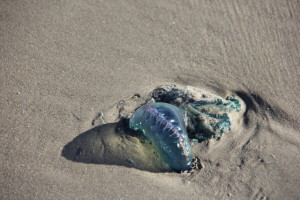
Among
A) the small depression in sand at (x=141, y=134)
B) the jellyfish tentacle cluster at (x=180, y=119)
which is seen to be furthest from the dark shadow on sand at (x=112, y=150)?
the jellyfish tentacle cluster at (x=180, y=119)

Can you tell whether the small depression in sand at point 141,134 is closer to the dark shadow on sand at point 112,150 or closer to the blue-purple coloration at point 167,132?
the dark shadow on sand at point 112,150

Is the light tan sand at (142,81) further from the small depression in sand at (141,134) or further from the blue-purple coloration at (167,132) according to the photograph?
the blue-purple coloration at (167,132)

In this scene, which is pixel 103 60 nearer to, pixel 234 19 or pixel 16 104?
pixel 16 104

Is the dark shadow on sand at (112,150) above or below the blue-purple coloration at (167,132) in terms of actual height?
below

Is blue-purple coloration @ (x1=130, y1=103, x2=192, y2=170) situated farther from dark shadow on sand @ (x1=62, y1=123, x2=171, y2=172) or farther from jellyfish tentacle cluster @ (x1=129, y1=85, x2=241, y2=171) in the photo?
dark shadow on sand @ (x1=62, y1=123, x2=171, y2=172)

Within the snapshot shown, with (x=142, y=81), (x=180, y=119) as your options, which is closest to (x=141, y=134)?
(x=180, y=119)

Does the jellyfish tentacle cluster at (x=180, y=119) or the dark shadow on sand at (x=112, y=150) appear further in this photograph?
the dark shadow on sand at (x=112, y=150)

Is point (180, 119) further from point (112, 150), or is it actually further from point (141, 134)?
point (112, 150)
